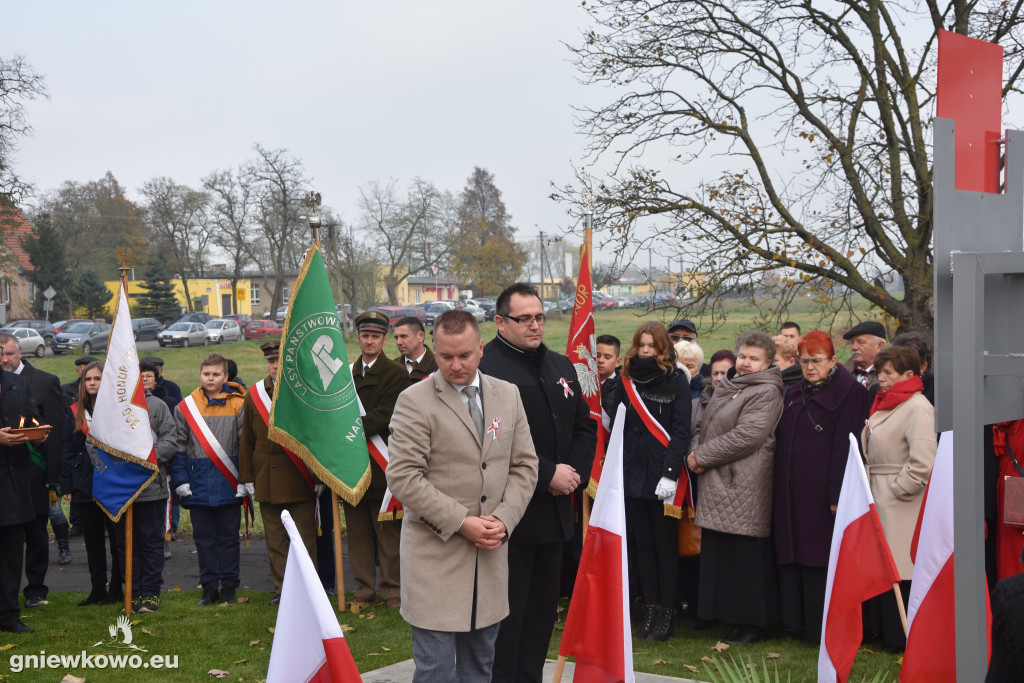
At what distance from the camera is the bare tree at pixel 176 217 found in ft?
164

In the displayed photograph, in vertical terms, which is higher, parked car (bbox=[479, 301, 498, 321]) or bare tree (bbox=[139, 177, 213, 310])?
bare tree (bbox=[139, 177, 213, 310])

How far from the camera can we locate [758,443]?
635 centimetres

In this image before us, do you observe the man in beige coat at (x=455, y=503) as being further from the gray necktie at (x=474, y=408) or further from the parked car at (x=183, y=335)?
the parked car at (x=183, y=335)

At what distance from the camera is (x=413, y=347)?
7.84m

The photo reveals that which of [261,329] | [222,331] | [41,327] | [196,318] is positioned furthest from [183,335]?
[261,329]

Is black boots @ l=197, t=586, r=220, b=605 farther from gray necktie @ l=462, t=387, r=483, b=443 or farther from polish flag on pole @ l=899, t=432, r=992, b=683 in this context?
polish flag on pole @ l=899, t=432, r=992, b=683

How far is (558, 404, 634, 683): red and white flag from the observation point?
4.23 metres

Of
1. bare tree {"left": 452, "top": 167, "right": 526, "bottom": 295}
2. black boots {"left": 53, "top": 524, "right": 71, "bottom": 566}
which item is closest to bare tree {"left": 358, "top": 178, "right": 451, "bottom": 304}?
bare tree {"left": 452, "top": 167, "right": 526, "bottom": 295}

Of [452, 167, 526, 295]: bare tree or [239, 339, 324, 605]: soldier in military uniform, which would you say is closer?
[239, 339, 324, 605]: soldier in military uniform

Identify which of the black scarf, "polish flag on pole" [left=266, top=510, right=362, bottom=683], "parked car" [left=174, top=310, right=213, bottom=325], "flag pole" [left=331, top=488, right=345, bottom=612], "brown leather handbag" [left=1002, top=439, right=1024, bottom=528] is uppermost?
"parked car" [left=174, top=310, right=213, bottom=325]

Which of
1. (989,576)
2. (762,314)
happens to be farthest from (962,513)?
(762,314)

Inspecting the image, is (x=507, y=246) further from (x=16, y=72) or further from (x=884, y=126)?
(x=884, y=126)

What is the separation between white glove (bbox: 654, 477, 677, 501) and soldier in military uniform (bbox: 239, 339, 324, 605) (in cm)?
288

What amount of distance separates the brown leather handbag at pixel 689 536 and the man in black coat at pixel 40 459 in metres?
4.92
